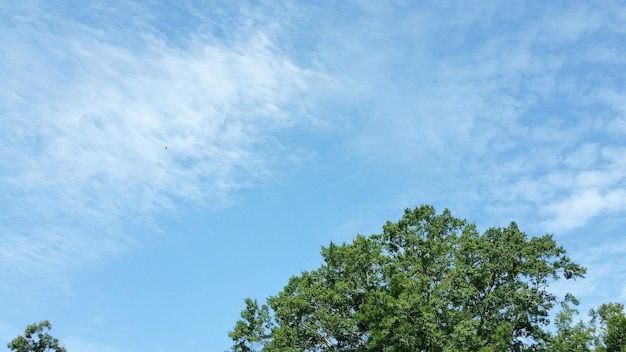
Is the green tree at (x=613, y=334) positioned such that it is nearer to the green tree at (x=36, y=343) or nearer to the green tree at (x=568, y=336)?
the green tree at (x=568, y=336)

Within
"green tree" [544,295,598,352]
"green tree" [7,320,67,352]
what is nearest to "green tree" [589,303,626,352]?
"green tree" [544,295,598,352]

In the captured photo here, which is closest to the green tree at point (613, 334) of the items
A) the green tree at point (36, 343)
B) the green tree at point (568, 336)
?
the green tree at point (568, 336)

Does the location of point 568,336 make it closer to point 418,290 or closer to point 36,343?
point 418,290

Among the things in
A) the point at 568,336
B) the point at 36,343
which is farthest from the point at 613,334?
the point at 36,343

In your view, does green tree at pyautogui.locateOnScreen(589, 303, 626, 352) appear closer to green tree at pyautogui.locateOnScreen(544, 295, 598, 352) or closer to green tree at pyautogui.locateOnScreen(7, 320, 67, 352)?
green tree at pyautogui.locateOnScreen(544, 295, 598, 352)

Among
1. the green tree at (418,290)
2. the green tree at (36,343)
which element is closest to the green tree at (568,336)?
the green tree at (418,290)

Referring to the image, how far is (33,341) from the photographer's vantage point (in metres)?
57.4

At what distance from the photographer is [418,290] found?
133 feet

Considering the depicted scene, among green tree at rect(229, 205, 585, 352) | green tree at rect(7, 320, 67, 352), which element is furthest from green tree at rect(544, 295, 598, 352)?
green tree at rect(7, 320, 67, 352)

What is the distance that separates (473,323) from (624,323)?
1346cm

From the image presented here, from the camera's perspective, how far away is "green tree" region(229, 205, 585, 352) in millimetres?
40625

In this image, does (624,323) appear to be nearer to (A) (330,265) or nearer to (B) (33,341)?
(A) (330,265)

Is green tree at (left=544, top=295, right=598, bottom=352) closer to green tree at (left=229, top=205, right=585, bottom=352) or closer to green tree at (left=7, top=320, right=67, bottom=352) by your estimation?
green tree at (left=229, top=205, right=585, bottom=352)

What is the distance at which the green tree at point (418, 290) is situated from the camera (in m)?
40.6
